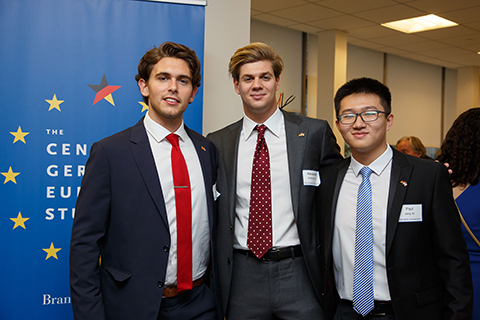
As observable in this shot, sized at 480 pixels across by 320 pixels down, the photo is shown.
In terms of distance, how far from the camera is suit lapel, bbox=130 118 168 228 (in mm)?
1840

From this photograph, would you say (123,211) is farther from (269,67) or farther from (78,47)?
(78,47)

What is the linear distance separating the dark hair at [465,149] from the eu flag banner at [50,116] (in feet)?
6.36

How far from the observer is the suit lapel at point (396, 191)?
1760 mm


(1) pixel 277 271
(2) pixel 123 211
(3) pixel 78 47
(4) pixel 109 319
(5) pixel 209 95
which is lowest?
(4) pixel 109 319

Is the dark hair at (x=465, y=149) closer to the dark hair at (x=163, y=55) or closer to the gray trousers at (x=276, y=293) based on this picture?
the gray trousers at (x=276, y=293)

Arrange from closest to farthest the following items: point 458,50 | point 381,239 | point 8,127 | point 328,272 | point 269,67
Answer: point 381,239, point 328,272, point 269,67, point 8,127, point 458,50

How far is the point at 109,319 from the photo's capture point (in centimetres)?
183

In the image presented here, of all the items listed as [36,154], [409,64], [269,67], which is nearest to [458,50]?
[409,64]

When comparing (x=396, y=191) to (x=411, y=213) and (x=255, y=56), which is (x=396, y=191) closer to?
(x=411, y=213)

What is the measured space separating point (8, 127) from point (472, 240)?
8.86ft

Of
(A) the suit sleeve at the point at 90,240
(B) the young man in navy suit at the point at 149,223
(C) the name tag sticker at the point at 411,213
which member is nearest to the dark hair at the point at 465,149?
(C) the name tag sticker at the point at 411,213

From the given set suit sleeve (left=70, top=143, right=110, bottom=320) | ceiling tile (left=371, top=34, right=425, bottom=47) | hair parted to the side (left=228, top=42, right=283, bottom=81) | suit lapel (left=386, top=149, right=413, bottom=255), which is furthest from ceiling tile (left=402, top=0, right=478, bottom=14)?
suit sleeve (left=70, top=143, right=110, bottom=320)

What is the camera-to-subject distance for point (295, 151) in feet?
7.07

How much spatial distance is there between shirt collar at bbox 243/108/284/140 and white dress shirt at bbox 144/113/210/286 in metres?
0.34
